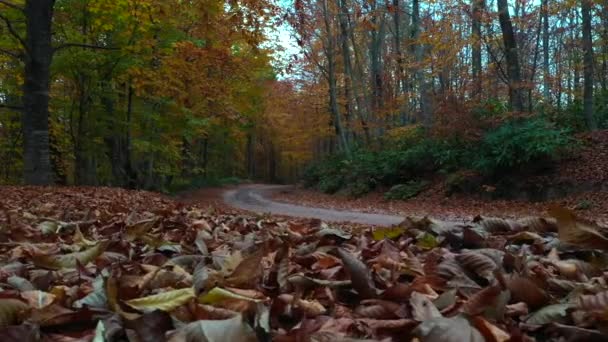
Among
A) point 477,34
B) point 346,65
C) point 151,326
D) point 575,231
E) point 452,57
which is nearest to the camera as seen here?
point 151,326

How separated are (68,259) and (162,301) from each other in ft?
2.97

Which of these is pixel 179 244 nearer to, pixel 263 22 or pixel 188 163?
pixel 263 22

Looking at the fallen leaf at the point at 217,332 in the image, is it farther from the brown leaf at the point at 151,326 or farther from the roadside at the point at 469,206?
the roadside at the point at 469,206

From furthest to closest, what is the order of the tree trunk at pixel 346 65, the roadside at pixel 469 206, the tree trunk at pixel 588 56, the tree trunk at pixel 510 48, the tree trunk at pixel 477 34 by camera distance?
the tree trunk at pixel 346 65
the tree trunk at pixel 477 34
the tree trunk at pixel 510 48
the tree trunk at pixel 588 56
the roadside at pixel 469 206

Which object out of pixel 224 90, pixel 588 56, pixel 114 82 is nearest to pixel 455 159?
pixel 588 56

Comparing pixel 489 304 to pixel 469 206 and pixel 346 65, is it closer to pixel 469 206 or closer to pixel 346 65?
pixel 469 206

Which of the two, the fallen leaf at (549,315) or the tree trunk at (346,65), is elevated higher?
the tree trunk at (346,65)

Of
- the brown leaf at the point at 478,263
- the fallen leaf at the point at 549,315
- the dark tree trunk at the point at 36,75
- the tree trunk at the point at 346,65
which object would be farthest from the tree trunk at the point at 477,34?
the fallen leaf at the point at 549,315

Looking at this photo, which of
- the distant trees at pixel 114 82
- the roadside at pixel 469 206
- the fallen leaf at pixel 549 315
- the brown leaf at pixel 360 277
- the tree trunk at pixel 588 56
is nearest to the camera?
the fallen leaf at pixel 549 315

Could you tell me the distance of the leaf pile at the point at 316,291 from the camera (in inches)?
44.6

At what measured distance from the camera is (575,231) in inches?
77.4

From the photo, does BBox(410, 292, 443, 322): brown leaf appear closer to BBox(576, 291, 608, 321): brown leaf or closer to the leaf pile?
the leaf pile

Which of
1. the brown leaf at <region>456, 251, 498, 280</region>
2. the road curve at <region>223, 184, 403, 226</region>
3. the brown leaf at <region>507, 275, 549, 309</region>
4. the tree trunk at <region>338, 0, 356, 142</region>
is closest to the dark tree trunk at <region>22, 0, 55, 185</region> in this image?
the road curve at <region>223, 184, 403, 226</region>

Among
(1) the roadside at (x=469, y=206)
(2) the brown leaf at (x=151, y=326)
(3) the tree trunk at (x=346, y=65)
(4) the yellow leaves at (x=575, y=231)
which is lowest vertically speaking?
(1) the roadside at (x=469, y=206)
